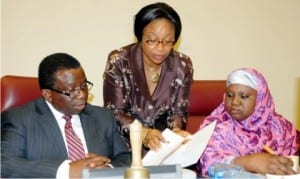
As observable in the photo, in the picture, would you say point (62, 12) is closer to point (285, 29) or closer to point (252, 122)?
point (252, 122)

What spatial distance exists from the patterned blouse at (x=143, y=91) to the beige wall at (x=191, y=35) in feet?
1.86

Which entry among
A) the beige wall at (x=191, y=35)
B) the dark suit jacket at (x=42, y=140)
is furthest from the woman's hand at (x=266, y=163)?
the beige wall at (x=191, y=35)

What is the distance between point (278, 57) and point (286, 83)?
8.5 inches

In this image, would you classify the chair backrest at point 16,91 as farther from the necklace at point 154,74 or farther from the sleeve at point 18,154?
the necklace at point 154,74

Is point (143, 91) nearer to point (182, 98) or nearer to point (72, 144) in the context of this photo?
point (182, 98)

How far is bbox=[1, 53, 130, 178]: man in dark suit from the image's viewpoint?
1.80 metres

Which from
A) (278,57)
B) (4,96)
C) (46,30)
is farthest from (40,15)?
(278,57)

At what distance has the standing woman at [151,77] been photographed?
2273mm

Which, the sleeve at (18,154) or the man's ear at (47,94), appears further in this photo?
the man's ear at (47,94)

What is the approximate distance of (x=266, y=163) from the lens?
1776mm

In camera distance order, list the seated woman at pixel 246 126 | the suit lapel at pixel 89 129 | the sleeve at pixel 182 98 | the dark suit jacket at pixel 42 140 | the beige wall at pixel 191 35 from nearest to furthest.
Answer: the dark suit jacket at pixel 42 140 < the suit lapel at pixel 89 129 < the seated woman at pixel 246 126 < the sleeve at pixel 182 98 < the beige wall at pixel 191 35

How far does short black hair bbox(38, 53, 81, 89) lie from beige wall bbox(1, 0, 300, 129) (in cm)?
96

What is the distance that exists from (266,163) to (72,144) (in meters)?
0.81

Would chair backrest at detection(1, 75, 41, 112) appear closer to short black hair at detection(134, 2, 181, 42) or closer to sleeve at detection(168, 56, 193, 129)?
short black hair at detection(134, 2, 181, 42)
